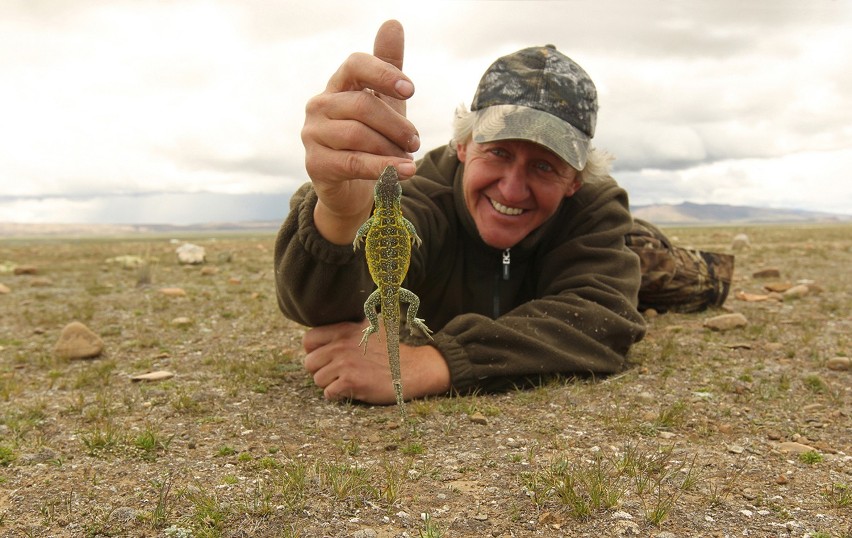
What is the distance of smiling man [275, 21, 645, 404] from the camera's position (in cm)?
Answer: 445

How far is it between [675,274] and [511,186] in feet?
14.6

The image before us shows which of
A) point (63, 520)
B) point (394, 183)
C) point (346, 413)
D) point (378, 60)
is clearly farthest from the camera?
point (346, 413)

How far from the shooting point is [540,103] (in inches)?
213

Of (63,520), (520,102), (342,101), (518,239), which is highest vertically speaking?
(520,102)

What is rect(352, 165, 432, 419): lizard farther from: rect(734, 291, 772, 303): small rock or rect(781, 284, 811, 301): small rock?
rect(781, 284, 811, 301): small rock

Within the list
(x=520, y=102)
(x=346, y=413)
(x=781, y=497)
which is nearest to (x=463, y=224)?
(x=520, y=102)

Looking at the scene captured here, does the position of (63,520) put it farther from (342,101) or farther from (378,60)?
(378,60)

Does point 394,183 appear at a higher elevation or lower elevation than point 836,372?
higher

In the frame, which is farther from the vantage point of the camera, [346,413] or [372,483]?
[346,413]

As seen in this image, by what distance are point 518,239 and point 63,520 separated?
4.05 metres

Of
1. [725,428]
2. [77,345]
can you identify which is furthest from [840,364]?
[77,345]

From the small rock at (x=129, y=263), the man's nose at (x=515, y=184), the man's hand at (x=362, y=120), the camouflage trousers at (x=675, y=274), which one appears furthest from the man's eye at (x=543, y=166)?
the small rock at (x=129, y=263)

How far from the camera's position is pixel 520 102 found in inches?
214

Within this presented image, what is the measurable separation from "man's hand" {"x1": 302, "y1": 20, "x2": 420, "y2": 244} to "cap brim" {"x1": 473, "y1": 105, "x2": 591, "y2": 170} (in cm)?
156
